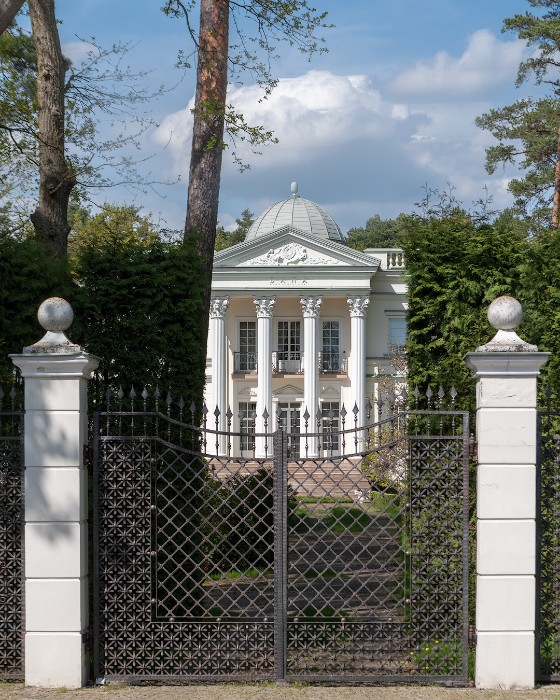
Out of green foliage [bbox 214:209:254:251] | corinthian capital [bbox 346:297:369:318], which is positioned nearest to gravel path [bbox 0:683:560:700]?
corinthian capital [bbox 346:297:369:318]

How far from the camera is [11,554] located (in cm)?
670

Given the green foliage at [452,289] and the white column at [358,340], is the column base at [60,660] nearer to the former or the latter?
the green foliage at [452,289]

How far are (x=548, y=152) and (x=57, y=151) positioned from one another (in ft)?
52.6

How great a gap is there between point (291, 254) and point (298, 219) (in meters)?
4.77

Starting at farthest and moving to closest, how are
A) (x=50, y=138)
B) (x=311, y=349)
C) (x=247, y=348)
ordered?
(x=247, y=348) < (x=311, y=349) < (x=50, y=138)

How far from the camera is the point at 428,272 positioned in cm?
811

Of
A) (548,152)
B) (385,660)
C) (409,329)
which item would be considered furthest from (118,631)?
(548,152)

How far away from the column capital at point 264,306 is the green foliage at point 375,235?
1865cm

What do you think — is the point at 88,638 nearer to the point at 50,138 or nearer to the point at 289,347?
the point at 50,138

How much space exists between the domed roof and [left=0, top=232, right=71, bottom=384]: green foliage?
100ft

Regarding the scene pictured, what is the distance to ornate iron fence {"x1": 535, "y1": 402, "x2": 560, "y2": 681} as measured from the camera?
651 centimetres


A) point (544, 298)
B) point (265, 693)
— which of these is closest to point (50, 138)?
point (544, 298)

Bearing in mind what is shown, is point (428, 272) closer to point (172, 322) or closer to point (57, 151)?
point (172, 322)

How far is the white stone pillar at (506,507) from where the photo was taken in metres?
6.36
